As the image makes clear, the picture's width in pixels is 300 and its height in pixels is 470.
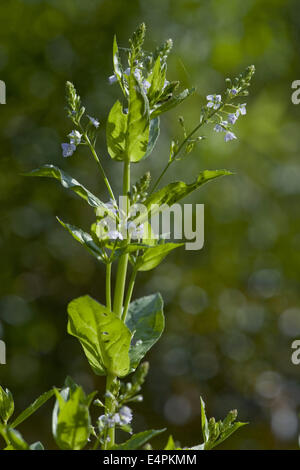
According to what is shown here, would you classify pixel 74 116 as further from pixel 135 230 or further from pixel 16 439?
pixel 16 439

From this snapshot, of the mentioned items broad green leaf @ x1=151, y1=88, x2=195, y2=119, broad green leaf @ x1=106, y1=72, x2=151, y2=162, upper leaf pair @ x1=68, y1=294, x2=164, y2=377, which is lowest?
upper leaf pair @ x1=68, y1=294, x2=164, y2=377

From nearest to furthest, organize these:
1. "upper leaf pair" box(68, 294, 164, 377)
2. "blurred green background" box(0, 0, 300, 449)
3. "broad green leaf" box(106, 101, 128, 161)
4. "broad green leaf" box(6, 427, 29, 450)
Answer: "broad green leaf" box(6, 427, 29, 450) < "upper leaf pair" box(68, 294, 164, 377) < "broad green leaf" box(106, 101, 128, 161) < "blurred green background" box(0, 0, 300, 449)

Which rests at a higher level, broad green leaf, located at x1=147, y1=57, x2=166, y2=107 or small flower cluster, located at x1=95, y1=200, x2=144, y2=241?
broad green leaf, located at x1=147, y1=57, x2=166, y2=107

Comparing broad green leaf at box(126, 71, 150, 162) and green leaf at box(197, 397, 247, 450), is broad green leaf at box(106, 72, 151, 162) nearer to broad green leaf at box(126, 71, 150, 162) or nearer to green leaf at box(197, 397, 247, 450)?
broad green leaf at box(126, 71, 150, 162)

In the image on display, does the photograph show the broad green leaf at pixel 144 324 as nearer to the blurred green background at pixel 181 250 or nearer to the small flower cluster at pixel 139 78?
the small flower cluster at pixel 139 78

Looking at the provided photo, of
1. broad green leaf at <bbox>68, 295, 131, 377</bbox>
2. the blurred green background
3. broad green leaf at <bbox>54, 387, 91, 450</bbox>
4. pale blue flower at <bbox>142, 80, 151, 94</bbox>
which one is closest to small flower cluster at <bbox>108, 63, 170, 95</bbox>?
pale blue flower at <bbox>142, 80, 151, 94</bbox>

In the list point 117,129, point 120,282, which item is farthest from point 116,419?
point 117,129
